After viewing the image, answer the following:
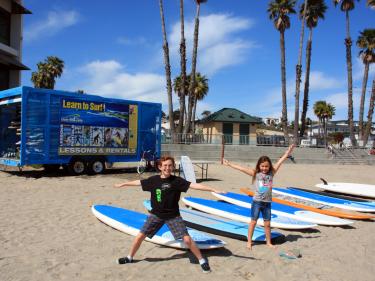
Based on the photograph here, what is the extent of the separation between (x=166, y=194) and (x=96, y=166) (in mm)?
10200

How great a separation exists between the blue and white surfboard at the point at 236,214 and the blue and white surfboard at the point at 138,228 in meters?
1.70

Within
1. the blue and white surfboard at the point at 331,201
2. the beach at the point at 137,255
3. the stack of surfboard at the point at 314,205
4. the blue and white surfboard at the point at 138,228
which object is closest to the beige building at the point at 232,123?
the blue and white surfboard at the point at 331,201

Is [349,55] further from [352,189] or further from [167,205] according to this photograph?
[167,205]

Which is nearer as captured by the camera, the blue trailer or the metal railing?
the blue trailer

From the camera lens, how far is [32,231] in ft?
19.9

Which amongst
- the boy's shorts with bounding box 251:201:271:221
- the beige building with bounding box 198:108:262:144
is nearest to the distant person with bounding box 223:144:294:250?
the boy's shorts with bounding box 251:201:271:221

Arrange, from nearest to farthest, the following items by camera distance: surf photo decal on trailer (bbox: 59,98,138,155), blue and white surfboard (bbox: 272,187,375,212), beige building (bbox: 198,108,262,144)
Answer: blue and white surfboard (bbox: 272,187,375,212)
surf photo decal on trailer (bbox: 59,98,138,155)
beige building (bbox: 198,108,262,144)

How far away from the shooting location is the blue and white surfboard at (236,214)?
684cm

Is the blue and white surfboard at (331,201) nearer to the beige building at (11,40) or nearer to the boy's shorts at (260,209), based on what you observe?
the boy's shorts at (260,209)

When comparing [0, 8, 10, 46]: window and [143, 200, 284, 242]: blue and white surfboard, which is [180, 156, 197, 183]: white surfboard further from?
[0, 8, 10, 46]: window

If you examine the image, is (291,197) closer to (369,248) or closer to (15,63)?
(369,248)

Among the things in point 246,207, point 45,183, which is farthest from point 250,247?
point 45,183

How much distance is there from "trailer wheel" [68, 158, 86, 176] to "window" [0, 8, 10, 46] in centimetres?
1456

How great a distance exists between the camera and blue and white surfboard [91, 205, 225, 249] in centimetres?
530
